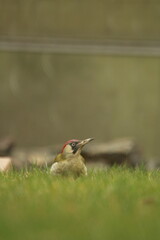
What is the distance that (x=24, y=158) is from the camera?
10.2m

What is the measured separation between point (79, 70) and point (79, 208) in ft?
25.0

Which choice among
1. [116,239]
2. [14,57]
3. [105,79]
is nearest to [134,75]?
[105,79]

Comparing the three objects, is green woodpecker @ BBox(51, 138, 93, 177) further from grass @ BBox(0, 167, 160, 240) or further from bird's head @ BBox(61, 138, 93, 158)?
grass @ BBox(0, 167, 160, 240)

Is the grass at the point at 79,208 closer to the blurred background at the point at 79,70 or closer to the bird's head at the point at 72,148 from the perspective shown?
the bird's head at the point at 72,148

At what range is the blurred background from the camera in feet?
37.5

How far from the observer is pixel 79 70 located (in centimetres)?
1155

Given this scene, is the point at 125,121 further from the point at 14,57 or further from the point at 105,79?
the point at 14,57

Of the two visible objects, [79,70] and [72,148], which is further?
[79,70]

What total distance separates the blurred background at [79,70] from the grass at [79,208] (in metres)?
5.97

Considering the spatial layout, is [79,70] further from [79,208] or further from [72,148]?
[79,208]

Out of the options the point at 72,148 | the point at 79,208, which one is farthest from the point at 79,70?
the point at 79,208

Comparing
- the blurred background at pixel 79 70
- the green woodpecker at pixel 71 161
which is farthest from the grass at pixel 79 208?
the blurred background at pixel 79 70

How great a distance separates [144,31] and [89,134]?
195 cm

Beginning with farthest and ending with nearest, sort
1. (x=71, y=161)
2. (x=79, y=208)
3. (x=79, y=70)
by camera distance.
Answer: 1. (x=79, y=70)
2. (x=71, y=161)
3. (x=79, y=208)
